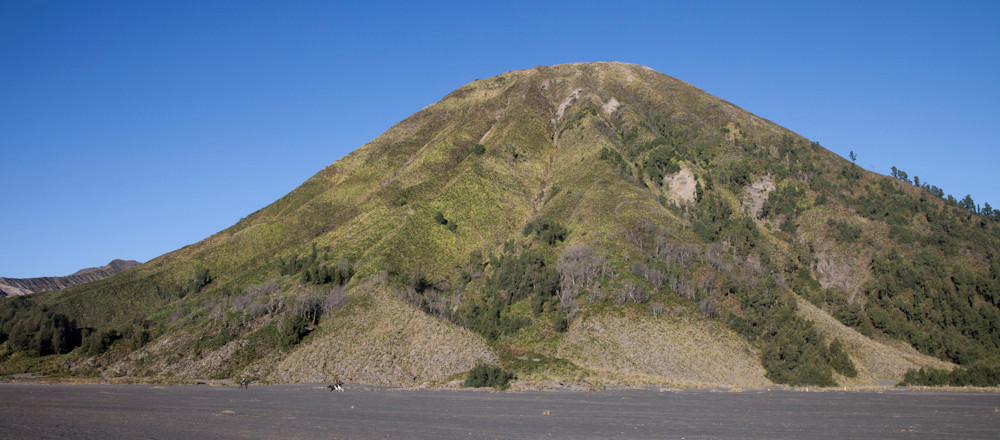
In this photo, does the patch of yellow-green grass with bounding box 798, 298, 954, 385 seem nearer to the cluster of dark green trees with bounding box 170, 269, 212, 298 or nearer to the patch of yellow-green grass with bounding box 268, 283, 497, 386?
the patch of yellow-green grass with bounding box 268, 283, 497, 386

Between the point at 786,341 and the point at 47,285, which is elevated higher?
the point at 47,285

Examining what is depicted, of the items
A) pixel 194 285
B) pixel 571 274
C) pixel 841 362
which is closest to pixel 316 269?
pixel 194 285

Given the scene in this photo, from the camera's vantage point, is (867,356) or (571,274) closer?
(867,356)

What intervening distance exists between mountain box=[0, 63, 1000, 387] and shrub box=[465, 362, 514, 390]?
1.30ft

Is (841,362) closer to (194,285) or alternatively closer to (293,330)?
(293,330)

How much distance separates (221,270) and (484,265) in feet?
143

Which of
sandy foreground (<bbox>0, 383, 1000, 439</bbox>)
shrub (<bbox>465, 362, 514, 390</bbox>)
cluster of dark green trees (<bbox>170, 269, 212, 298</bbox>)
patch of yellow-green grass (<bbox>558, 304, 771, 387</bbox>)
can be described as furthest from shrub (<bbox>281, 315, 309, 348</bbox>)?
cluster of dark green trees (<bbox>170, 269, 212, 298</bbox>)

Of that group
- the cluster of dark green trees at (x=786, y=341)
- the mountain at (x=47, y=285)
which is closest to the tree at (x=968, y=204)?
the cluster of dark green trees at (x=786, y=341)

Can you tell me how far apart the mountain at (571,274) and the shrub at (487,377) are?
40 centimetres

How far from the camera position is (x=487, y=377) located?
182ft

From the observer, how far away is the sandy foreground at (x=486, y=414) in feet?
95.6

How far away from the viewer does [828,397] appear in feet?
160

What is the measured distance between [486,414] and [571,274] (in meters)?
38.8

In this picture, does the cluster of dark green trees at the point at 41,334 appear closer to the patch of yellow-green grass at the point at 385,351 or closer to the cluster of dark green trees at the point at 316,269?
the cluster of dark green trees at the point at 316,269
